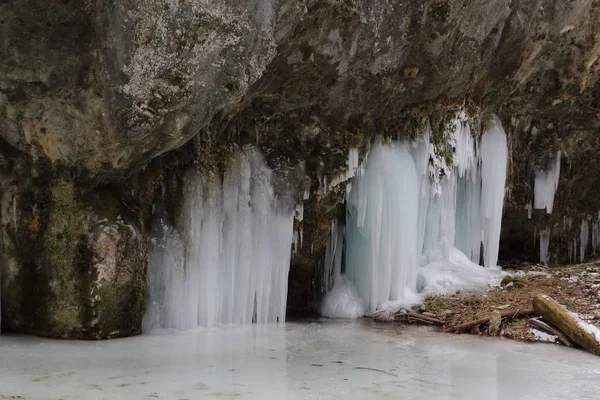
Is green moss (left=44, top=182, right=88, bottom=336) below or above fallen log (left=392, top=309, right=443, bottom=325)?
above

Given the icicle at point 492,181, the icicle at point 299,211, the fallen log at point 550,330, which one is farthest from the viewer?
the icicle at point 492,181

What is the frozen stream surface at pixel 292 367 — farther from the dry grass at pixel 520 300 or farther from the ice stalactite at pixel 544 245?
the ice stalactite at pixel 544 245

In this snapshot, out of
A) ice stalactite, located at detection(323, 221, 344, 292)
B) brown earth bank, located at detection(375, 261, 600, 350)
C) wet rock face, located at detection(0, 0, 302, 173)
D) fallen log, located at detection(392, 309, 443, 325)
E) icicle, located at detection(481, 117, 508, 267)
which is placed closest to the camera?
wet rock face, located at detection(0, 0, 302, 173)

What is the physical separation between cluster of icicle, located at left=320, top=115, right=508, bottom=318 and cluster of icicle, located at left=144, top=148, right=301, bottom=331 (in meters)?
1.16

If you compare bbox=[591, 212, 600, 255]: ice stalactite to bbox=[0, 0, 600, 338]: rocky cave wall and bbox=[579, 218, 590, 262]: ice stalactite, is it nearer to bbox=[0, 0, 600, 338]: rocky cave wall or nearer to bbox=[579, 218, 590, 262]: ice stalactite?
bbox=[579, 218, 590, 262]: ice stalactite

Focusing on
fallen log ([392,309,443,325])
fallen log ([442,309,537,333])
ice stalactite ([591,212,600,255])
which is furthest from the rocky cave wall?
ice stalactite ([591,212,600,255])

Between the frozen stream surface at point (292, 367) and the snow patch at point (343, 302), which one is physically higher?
the snow patch at point (343, 302)

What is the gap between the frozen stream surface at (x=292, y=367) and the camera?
184 inches

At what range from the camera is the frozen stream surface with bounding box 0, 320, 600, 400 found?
4.66 metres

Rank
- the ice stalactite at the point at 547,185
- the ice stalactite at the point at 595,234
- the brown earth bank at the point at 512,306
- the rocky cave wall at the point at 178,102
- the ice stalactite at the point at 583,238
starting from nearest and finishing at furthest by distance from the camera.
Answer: the rocky cave wall at the point at 178,102 < the brown earth bank at the point at 512,306 < the ice stalactite at the point at 547,185 < the ice stalactite at the point at 583,238 < the ice stalactite at the point at 595,234

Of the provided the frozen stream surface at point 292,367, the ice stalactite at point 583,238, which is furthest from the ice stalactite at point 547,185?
the frozen stream surface at point 292,367

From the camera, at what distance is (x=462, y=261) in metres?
10.1

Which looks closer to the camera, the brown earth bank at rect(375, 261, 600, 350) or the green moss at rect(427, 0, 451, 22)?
the brown earth bank at rect(375, 261, 600, 350)

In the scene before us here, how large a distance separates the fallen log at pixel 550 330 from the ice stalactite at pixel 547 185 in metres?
4.85
